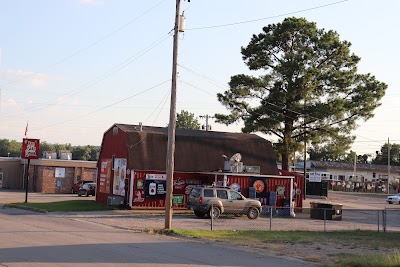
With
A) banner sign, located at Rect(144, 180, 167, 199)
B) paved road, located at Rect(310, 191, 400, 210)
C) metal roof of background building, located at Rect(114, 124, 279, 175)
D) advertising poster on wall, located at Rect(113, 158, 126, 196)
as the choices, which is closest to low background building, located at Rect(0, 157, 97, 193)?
metal roof of background building, located at Rect(114, 124, 279, 175)

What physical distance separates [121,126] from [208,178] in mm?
7537

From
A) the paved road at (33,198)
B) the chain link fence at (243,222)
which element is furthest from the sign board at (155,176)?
the paved road at (33,198)

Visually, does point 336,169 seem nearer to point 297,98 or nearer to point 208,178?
point 297,98

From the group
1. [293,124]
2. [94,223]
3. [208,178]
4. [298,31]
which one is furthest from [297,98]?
[94,223]

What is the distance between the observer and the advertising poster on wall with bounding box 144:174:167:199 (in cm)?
3841

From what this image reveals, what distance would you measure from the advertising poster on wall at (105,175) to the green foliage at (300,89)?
12.4m

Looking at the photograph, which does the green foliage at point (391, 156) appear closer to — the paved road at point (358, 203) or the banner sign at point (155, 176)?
the paved road at point (358, 203)

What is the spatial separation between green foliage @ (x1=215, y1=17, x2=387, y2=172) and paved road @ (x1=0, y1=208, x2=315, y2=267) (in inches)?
1111

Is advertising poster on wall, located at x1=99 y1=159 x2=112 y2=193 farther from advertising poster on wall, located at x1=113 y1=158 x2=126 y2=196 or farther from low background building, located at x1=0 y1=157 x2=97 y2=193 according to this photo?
low background building, located at x1=0 y1=157 x2=97 y2=193

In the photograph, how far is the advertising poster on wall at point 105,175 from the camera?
4234cm

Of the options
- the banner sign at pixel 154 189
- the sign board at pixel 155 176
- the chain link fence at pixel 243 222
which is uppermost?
the sign board at pixel 155 176

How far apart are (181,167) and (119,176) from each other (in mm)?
4466

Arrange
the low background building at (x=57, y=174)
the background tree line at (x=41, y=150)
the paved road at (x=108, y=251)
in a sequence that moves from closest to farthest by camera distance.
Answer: the paved road at (x=108, y=251) < the low background building at (x=57, y=174) < the background tree line at (x=41, y=150)

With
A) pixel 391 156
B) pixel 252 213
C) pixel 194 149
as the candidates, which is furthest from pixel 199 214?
pixel 391 156
